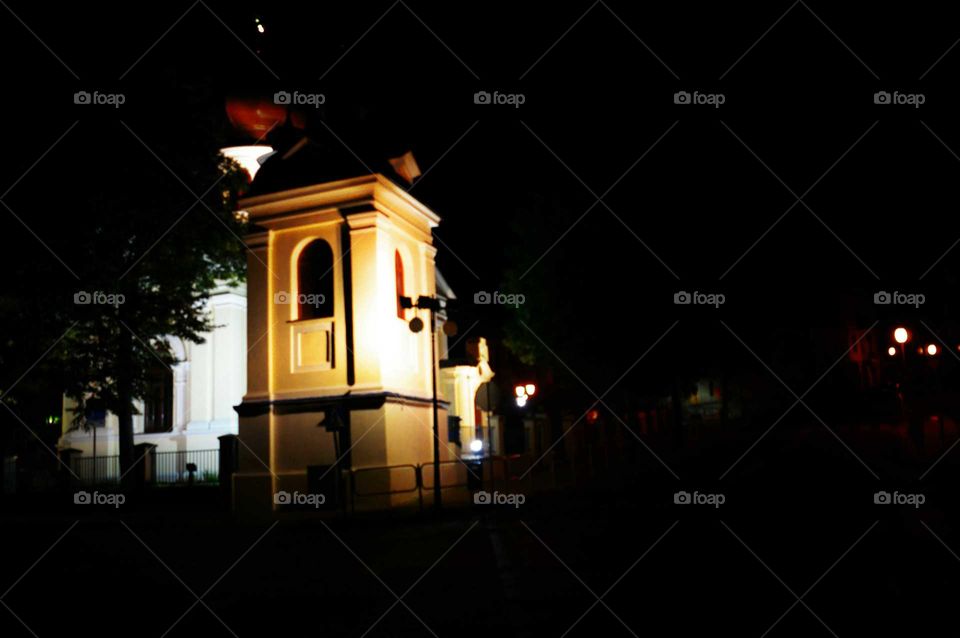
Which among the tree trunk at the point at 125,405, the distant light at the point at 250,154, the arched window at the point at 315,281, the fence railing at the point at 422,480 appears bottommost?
the fence railing at the point at 422,480

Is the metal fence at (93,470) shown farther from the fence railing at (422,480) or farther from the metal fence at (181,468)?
the fence railing at (422,480)

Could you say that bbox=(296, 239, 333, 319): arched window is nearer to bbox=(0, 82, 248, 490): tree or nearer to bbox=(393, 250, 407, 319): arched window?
bbox=(393, 250, 407, 319): arched window

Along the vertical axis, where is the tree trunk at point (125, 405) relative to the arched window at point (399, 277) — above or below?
below

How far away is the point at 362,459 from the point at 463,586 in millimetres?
10206

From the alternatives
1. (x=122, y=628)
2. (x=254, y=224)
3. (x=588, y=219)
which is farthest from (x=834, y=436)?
(x=122, y=628)

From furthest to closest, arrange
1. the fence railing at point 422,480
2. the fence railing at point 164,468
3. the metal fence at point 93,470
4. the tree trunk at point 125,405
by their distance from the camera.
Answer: the metal fence at point 93,470 < the fence railing at point 164,468 < the tree trunk at point 125,405 < the fence railing at point 422,480

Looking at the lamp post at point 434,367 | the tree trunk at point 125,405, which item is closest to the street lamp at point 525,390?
the lamp post at point 434,367

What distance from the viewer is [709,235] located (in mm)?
28047

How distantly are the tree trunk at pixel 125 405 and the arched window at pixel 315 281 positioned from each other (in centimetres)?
714

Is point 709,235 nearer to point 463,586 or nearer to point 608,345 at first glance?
point 608,345

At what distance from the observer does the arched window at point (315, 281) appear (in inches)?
808

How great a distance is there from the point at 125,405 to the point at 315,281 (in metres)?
7.90

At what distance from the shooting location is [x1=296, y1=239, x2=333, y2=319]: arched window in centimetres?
2053

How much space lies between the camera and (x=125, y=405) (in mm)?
24438
